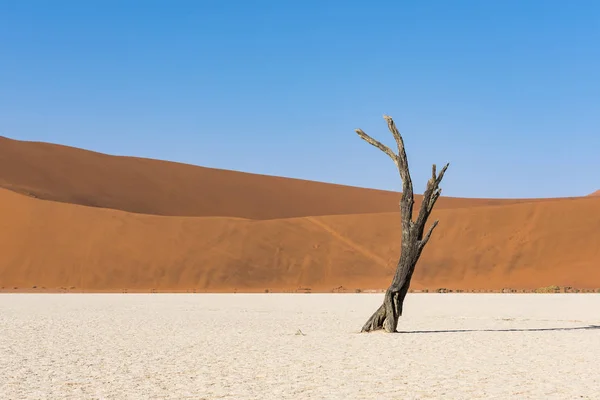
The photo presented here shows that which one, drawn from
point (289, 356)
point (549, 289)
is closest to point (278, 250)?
point (549, 289)

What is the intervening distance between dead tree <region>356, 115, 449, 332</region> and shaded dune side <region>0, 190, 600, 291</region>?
28.1 metres

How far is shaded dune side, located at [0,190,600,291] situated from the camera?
155 ft

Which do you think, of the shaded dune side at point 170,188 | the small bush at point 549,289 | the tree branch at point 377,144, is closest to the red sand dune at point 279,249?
the small bush at point 549,289

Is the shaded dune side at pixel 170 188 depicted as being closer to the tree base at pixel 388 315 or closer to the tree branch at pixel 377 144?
the tree branch at pixel 377 144

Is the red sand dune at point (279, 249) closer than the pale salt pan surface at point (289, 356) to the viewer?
No

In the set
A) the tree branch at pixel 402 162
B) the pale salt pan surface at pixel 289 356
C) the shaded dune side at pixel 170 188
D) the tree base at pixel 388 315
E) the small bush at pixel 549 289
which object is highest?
the shaded dune side at pixel 170 188

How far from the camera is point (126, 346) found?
14.3m

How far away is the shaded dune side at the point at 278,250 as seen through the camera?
47.2 meters

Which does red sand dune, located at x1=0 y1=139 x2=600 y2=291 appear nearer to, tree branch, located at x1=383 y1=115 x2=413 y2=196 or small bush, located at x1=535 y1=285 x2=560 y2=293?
small bush, located at x1=535 y1=285 x2=560 y2=293

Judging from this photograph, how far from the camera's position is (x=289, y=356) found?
1295cm

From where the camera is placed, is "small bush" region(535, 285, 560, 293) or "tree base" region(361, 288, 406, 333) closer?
"tree base" region(361, 288, 406, 333)

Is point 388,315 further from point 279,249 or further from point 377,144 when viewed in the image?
point 279,249

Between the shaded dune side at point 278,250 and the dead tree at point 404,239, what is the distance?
2811cm

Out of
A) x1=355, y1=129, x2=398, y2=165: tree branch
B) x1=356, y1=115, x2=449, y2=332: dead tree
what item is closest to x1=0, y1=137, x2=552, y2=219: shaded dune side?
x1=355, y1=129, x2=398, y2=165: tree branch
